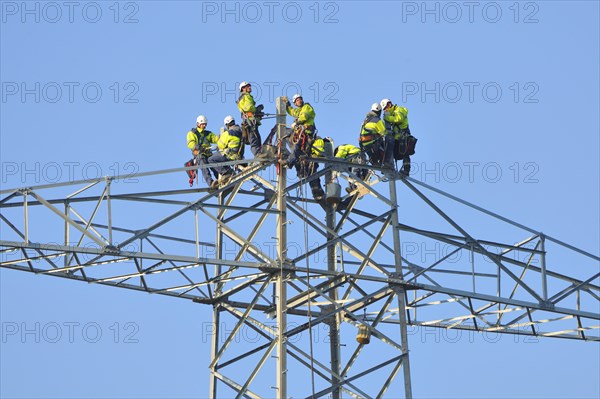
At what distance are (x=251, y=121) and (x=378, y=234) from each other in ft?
14.0

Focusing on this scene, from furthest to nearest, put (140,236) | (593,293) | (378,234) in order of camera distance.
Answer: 1. (593,293)
2. (378,234)
3. (140,236)

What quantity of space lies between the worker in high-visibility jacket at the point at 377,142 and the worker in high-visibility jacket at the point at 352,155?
0.25 meters

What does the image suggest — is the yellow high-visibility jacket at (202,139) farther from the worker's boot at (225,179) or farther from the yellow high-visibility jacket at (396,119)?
→ the yellow high-visibility jacket at (396,119)

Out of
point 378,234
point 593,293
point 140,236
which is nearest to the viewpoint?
point 140,236

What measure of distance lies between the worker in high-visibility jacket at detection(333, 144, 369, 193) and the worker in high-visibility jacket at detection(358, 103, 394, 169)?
253mm

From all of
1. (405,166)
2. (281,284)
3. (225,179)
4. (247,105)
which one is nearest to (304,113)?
(247,105)

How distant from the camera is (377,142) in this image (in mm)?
39062

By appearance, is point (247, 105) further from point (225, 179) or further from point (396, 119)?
point (396, 119)

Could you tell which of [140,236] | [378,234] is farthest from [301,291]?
[140,236]

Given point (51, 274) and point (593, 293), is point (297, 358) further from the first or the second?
point (593, 293)

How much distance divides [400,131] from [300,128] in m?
3.08

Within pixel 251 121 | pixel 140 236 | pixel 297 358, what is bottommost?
pixel 297 358

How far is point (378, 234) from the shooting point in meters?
37.7

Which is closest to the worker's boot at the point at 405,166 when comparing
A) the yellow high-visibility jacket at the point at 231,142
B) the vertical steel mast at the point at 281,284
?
the vertical steel mast at the point at 281,284
